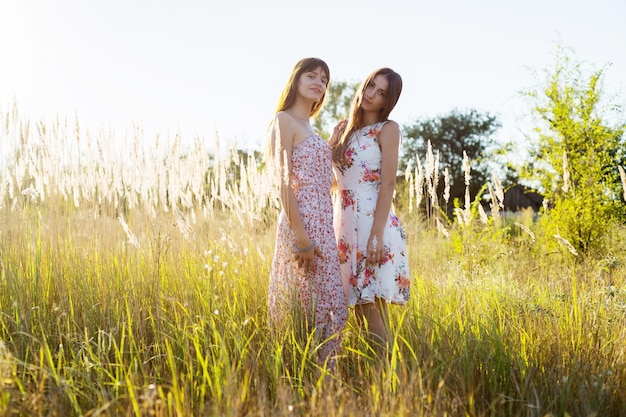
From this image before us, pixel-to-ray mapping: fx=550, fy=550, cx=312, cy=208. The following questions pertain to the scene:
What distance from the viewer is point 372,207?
3.05 meters

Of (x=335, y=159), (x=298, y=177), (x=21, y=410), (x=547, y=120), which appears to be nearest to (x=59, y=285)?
(x=21, y=410)

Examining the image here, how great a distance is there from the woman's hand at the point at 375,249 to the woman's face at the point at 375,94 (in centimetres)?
76

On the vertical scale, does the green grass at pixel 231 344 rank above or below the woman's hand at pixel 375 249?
below

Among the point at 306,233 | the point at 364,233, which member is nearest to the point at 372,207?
the point at 364,233

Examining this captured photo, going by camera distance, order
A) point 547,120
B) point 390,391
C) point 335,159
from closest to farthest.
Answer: point 390,391, point 335,159, point 547,120

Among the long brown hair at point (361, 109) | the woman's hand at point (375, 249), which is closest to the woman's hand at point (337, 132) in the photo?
the long brown hair at point (361, 109)

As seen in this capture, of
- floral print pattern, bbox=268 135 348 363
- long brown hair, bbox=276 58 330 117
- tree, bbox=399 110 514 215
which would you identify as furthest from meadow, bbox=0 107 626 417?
tree, bbox=399 110 514 215

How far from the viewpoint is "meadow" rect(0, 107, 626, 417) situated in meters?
2.20

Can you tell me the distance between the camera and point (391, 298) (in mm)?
2959

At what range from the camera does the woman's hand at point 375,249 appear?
A: 296cm

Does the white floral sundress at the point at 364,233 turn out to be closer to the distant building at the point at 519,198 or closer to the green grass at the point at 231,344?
the green grass at the point at 231,344

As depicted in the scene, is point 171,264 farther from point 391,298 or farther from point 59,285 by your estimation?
point 391,298

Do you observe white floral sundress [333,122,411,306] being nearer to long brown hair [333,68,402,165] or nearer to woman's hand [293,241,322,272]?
long brown hair [333,68,402,165]

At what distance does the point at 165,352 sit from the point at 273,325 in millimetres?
561
